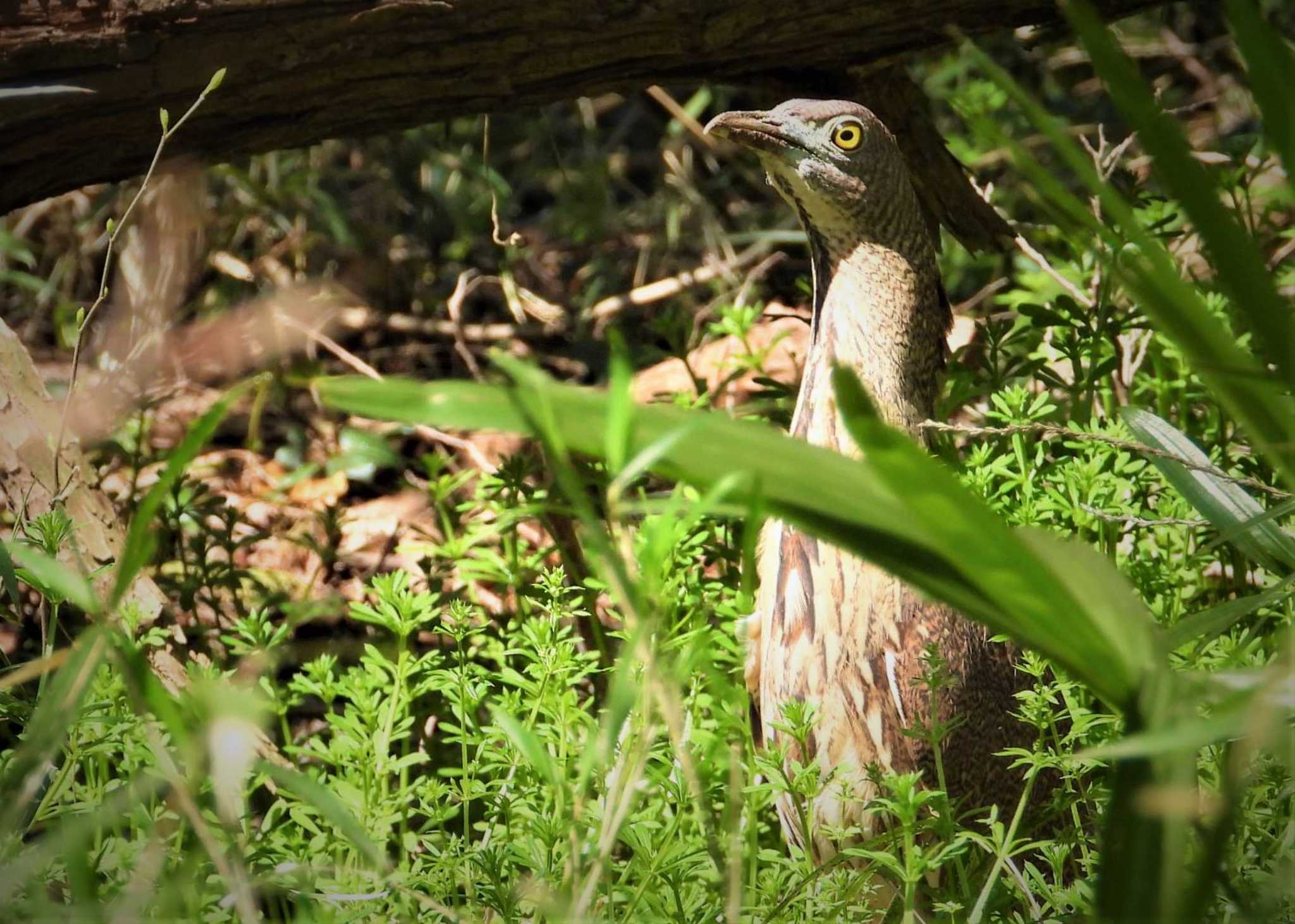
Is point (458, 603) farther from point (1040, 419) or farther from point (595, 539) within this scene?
point (1040, 419)

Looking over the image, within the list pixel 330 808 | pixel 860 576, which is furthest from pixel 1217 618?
pixel 330 808

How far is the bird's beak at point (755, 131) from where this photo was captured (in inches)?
121

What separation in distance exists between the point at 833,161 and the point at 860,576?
95 centimetres

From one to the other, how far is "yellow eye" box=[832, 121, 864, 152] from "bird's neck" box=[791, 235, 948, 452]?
224mm

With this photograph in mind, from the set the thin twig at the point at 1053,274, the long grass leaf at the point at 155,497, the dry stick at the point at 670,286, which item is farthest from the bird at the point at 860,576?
the dry stick at the point at 670,286

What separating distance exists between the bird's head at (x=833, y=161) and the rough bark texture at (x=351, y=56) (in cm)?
25

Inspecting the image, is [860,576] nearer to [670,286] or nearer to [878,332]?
[878,332]

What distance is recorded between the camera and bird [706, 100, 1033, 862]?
2.79 metres

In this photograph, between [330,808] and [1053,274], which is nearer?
[330,808]

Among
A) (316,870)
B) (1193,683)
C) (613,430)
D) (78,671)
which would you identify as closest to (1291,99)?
(1193,683)

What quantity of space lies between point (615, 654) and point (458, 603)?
3.33 feet

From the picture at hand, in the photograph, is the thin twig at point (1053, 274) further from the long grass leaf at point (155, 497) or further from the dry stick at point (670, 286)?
the long grass leaf at point (155, 497)

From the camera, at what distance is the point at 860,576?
2836 millimetres

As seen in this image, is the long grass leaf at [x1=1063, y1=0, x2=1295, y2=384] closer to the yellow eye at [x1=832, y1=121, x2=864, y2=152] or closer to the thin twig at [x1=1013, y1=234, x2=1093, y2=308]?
the yellow eye at [x1=832, y1=121, x2=864, y2=152]
